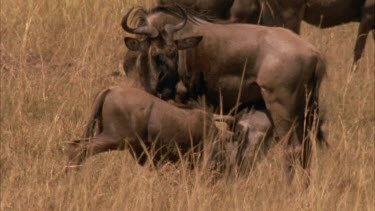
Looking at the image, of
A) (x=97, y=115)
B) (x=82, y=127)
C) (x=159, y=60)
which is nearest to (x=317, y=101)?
(x=159, y=60)

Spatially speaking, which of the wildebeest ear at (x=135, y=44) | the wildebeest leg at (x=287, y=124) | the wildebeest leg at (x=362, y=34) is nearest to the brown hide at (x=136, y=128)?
the wildebeest ear at (x=135, y=44)

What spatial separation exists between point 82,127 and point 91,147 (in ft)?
4.18

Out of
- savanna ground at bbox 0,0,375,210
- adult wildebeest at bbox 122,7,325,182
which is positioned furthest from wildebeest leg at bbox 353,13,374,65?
adult wildebeest at bbox 122,7,325,182

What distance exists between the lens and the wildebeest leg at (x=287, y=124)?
7051 mm

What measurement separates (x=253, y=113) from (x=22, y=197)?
1678mm

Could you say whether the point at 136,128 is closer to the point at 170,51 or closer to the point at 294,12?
the point at 170,51

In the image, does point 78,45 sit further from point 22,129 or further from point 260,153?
point 260,153

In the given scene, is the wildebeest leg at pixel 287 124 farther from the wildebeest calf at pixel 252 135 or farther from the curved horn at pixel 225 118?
the curved horn at pixel 225 118

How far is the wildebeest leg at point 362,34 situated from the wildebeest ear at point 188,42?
3.36m

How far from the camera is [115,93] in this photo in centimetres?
663

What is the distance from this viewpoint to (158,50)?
22.8 ft

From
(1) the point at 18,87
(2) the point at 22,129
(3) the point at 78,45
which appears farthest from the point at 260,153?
(3) the point at 78,45

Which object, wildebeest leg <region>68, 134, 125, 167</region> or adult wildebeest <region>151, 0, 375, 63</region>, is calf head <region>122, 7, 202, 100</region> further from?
adult wildebeest <region>151, 0, 375, 63</region>

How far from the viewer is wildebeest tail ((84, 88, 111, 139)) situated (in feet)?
21.8
